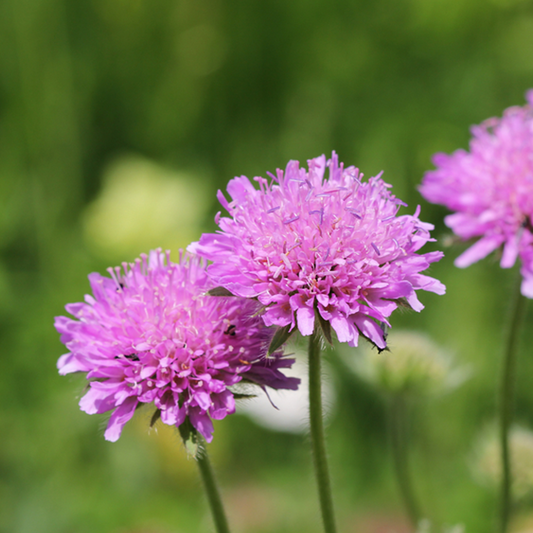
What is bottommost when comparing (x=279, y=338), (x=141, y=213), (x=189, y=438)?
(x=189, y=438)

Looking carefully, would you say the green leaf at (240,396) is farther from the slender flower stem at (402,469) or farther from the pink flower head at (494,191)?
the slender flower stem at (402,469)

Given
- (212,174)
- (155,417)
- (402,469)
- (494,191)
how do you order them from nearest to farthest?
(155,417) → (494,191) → (402,469) → (212,174)

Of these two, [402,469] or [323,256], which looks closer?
[323,256]

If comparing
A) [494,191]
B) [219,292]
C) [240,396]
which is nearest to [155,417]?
[240,396]

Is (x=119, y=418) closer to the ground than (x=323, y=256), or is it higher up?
closer to the ground

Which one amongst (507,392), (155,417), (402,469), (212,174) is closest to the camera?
(155,417)

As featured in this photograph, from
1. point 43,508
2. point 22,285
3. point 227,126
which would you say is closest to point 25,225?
point 22,285

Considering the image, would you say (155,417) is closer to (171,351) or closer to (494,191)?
(171,351)

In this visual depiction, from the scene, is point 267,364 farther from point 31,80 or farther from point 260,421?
point 31,80

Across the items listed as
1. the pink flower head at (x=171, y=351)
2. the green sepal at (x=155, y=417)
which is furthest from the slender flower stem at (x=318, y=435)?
the green sepal at (x=155, y=417)
